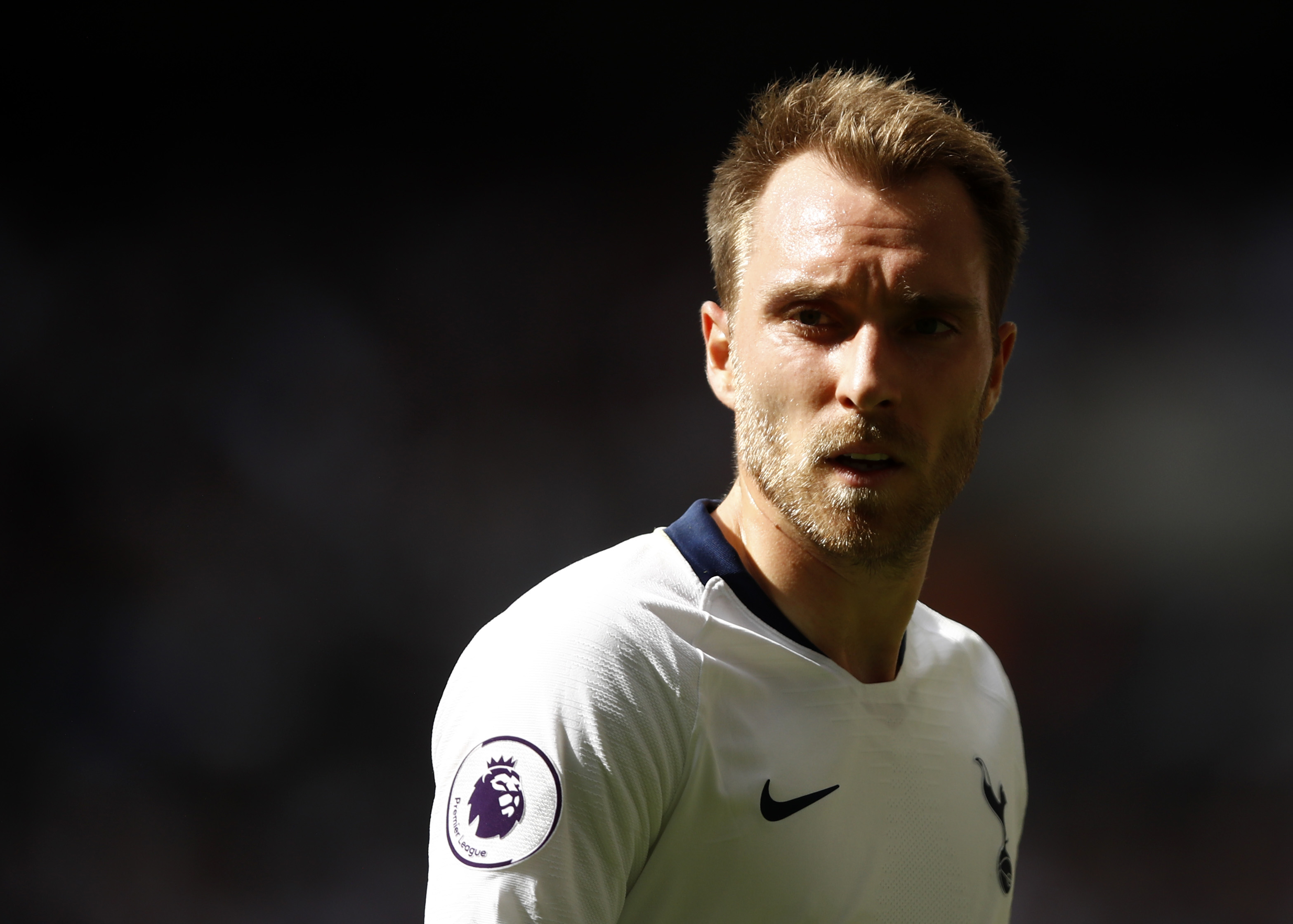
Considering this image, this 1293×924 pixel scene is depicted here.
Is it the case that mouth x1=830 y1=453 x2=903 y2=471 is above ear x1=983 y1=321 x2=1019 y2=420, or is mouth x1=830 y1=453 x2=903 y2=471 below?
below

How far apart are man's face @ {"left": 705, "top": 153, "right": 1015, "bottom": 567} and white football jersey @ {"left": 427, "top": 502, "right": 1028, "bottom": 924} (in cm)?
13

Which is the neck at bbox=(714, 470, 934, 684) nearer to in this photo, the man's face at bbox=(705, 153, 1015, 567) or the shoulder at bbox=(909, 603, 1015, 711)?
the man's face at bbox=(705, 153, 1015, 567)

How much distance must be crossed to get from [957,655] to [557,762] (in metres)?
0.75

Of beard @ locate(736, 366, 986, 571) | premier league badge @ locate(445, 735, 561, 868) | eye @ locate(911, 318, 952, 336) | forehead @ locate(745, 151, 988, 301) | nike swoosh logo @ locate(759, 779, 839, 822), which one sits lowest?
nike swoosh logo @ locate(759, 779, 839, 822)

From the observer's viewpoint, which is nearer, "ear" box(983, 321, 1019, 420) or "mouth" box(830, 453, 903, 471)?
"mouth" box(830, 453, 903, 471)

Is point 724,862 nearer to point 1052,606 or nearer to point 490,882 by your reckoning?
point 490,882

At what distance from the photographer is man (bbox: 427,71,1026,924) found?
2.95 ft

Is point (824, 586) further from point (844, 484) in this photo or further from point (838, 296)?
point (838, 296)

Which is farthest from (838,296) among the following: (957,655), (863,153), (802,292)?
(957,655)

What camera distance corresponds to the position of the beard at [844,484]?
112 cm

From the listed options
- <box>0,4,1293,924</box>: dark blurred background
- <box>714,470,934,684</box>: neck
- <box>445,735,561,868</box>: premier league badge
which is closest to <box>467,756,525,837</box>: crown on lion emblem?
<box>445,735,561,868</box>: premier league badge

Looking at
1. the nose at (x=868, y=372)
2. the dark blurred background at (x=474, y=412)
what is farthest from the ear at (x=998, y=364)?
the dark blurred background at (x=474, y=412)

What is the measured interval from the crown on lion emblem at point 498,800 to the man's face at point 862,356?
441 millimetres

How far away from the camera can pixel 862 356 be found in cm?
110
